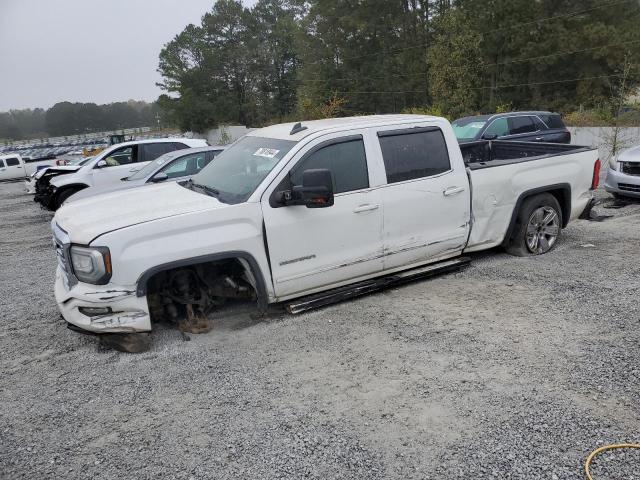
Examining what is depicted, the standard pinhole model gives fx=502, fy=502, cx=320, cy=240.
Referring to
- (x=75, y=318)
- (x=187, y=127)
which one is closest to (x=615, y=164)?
(x=75, y=318)

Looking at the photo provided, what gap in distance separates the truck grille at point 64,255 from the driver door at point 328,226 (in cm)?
159

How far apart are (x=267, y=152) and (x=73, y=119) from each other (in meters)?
127

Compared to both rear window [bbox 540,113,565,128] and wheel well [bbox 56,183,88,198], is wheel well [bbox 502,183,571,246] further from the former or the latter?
wheel well [bbox 56,183,88,198]

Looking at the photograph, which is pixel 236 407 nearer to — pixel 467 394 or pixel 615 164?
pixel 467 394

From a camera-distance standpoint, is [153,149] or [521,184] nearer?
[521,184]

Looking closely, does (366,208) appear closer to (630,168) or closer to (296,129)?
(296,129)

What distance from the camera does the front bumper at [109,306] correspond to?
3.85 m

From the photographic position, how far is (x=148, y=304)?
13.9 feet

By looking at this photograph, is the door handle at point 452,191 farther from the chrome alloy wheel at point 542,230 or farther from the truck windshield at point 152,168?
the truck windshield at point 152,168

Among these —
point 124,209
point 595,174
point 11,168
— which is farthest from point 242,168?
point 11,168

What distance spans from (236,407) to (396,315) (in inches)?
72.4

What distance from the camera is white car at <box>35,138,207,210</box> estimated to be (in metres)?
11.5

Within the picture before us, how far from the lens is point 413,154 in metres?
5.02

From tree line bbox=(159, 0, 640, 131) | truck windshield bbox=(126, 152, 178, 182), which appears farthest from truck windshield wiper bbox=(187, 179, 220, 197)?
tree line bbox=(159, 0, 640, 131)
